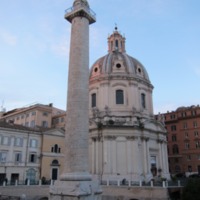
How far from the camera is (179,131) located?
2156 inches

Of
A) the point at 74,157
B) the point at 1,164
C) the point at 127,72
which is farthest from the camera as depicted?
the point at 127,72

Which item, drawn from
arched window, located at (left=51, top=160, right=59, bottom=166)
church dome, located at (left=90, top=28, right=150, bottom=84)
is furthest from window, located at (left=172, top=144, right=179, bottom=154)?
arched window, located at (left=51, top=160, right=59, bottom=166)

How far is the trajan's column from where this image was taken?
15.4 meters

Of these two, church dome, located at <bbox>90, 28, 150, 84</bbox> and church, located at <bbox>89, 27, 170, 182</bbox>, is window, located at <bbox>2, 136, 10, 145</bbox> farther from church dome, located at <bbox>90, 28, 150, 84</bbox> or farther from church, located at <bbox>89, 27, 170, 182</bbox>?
church dome, located at <bbox>90, 28, 150, 84</bbox>

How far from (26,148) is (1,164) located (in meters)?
4.18

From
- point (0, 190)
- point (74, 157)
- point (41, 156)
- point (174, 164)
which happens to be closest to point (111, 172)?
point (41, 156)

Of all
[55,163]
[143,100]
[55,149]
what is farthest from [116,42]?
[55,163]

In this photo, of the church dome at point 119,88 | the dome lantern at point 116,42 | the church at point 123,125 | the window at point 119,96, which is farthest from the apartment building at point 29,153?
the dome lantern at point 116,42

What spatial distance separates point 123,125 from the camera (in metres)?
35.6

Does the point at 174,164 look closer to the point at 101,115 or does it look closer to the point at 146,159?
the point at 146,159

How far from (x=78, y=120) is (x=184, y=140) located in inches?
1641

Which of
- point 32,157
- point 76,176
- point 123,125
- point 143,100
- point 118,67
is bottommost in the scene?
point 76,176

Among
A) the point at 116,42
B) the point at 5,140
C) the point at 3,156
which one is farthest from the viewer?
the point at 116,42

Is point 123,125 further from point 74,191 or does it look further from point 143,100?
point 74,191
